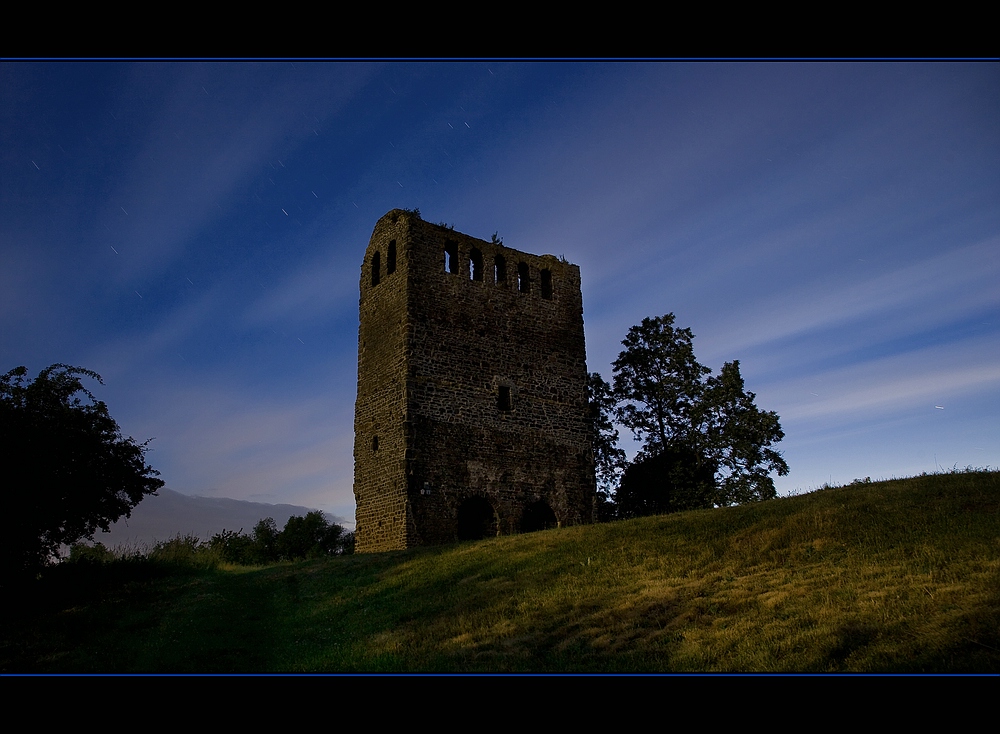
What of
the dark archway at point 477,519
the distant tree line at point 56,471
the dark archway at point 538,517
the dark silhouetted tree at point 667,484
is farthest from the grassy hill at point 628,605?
the dark silhouetted tree at point 667,484

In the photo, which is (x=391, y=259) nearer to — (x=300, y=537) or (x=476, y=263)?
(x=476, y=263)

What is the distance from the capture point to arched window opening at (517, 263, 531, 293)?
Answer: 23781 millimetres

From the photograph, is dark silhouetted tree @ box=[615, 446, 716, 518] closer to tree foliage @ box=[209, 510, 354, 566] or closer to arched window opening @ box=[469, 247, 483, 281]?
arched window opening @ box=[469, 247, 483, 281]

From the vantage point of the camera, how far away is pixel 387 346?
69.2 feet

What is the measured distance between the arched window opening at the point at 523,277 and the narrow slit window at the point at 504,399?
3897mm

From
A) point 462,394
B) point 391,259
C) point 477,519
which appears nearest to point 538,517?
point 477,519

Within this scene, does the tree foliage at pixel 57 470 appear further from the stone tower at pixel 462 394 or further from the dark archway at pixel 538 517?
the dark archway at pixel 538 517

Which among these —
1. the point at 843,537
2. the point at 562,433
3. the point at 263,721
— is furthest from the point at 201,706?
the point at 562,433

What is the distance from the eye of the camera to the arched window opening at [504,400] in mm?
21703

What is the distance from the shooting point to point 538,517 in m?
21.5

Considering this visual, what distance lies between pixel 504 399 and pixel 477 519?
390cm
